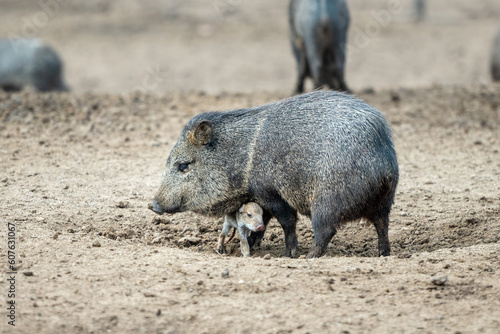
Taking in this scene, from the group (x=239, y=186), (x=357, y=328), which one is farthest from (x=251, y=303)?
(x=239, y=186)

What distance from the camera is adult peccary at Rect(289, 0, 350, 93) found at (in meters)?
10.4

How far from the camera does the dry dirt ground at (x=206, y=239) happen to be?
419 centimetres

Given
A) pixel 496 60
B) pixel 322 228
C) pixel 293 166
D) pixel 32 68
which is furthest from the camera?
pixel 496 60

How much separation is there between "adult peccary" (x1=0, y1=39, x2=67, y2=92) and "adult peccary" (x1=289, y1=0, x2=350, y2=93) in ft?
20.1

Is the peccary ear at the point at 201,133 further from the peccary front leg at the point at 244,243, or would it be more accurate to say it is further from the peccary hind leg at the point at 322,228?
the peccary hind leg at the point at 322,228

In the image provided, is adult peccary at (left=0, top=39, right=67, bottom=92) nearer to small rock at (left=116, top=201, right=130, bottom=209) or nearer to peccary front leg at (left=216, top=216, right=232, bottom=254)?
small rock at (left=116, top=201, right=130, bottom=209)

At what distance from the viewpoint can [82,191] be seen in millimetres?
6887

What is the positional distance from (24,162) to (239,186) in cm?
290

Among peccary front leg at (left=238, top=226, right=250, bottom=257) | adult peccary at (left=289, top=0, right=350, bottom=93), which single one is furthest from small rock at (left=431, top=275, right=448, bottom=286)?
adult peccary at (left=289, top=0, right=350, bottom=93)

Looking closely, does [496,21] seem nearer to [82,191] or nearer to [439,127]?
[439,127]

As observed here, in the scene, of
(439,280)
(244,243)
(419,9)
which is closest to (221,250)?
(244,243)

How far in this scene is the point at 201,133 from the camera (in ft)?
19.1

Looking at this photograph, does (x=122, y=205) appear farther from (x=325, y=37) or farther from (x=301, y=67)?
(x=301, y=67)

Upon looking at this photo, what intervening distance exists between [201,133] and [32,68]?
32.5 feet
